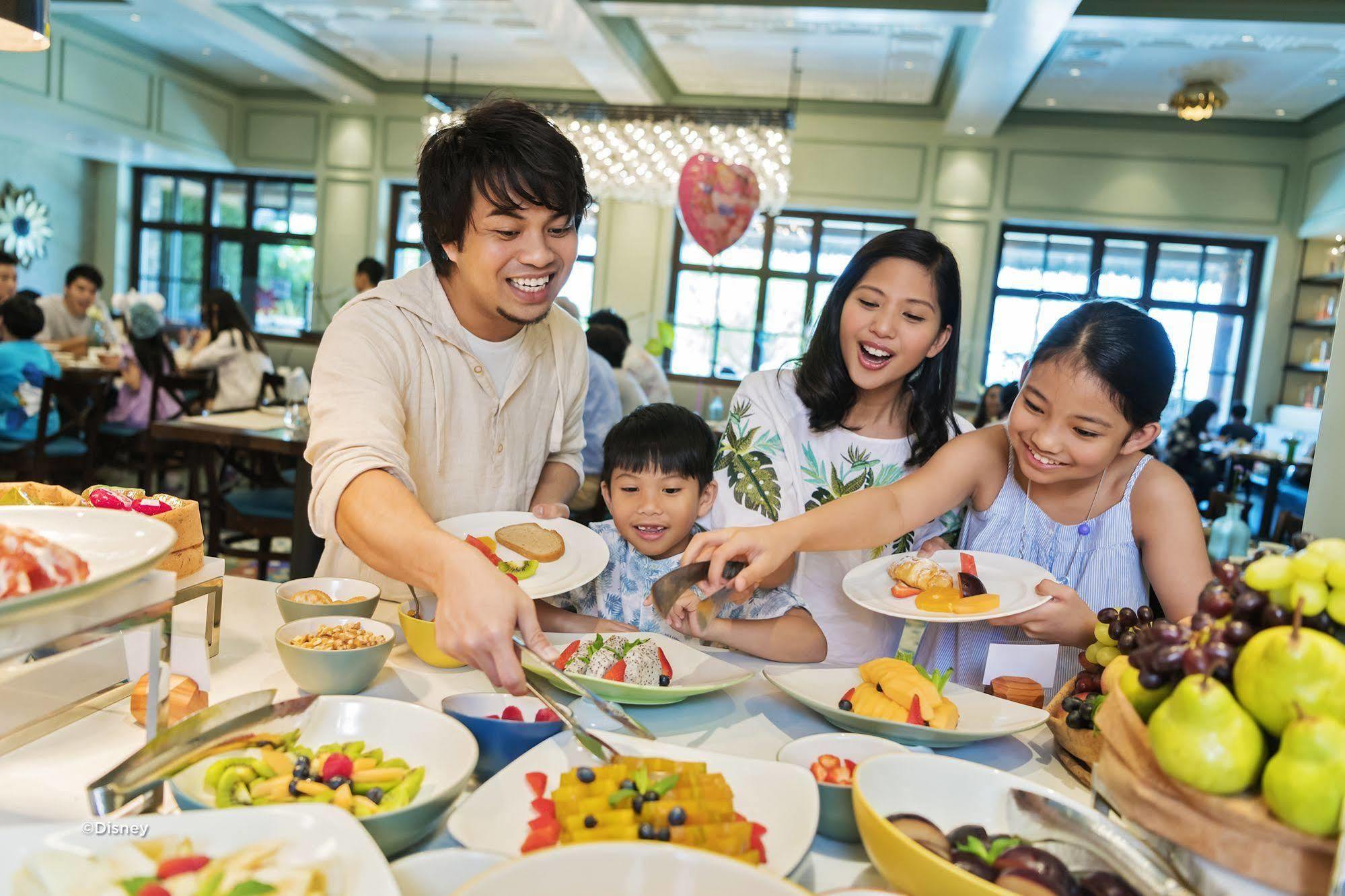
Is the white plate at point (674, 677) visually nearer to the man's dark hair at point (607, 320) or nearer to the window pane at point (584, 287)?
the man's dark hair at point (607, 320)

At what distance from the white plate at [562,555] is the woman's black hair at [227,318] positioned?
4.86m

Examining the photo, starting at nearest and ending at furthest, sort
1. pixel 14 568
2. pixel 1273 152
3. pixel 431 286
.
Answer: pixel 14 568 → pixel 431 286 → pixel 1273 152

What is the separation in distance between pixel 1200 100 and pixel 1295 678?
24.3 ft

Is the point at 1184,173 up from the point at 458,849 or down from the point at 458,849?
up

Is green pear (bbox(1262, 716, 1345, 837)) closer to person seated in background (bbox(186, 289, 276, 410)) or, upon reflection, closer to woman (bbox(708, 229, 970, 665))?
woman (bbox(708, 229, 970, 665))

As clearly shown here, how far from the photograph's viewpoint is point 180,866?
66cm

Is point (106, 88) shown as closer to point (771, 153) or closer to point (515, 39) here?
point (515, 39)

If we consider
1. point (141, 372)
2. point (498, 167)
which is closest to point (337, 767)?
point (498, 167)

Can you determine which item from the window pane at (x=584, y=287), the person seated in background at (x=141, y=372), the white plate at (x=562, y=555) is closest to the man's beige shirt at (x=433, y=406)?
the white plate at (x=562, y=555)

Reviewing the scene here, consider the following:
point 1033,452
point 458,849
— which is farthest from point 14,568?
point 1033,452

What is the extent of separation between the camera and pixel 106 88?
818cm

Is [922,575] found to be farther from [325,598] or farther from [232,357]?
[232,357]

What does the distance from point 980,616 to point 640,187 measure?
263 inches

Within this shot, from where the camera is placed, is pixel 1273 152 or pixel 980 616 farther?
pixel 1273 152
